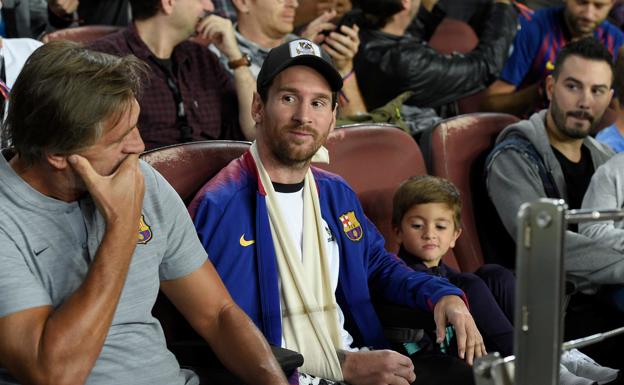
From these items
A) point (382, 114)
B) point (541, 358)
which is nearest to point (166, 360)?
point (541, 358)

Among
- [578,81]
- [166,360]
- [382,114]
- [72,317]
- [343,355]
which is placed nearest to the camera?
[72,317]

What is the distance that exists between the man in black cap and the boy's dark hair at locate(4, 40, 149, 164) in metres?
0.55

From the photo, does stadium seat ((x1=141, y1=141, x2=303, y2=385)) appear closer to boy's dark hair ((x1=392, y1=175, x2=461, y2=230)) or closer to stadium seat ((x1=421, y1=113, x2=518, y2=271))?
boy's dark hair ((x1=392, y1=175, x2=461, y2=230))

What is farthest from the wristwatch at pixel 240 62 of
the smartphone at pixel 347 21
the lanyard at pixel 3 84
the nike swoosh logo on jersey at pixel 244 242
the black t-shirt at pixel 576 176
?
the nike swoosh logo on jersey at pixel 244 242

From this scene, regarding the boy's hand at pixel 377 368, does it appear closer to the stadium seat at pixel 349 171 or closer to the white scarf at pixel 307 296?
the white scarf at pixel 307 296

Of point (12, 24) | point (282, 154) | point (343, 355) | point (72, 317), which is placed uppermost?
point (12, 24)

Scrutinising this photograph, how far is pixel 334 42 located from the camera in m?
3.91

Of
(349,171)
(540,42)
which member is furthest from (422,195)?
(540,42)

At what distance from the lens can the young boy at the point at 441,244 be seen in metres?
2.77

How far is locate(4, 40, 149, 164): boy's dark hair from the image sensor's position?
6.22 ft

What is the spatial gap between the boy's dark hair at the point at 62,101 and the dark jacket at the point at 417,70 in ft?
7.26

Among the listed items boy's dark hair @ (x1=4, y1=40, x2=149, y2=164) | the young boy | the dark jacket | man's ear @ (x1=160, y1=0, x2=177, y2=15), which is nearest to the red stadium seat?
the young boy

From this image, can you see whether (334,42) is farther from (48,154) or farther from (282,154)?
(48,154)

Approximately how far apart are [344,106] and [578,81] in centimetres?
92
